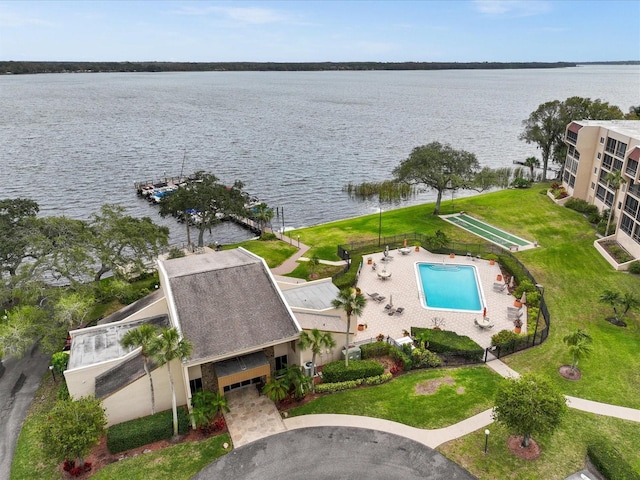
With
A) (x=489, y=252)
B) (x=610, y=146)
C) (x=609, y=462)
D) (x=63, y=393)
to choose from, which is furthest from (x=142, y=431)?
(x=610, y=146)

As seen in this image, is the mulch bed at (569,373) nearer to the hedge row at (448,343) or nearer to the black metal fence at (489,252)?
the black metal fence at (489,252)

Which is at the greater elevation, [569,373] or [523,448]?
[569,373]

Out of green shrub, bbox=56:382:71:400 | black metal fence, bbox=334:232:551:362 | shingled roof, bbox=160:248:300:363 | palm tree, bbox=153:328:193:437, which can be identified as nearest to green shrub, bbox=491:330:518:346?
black metal fence, bbox=334:232:551:362

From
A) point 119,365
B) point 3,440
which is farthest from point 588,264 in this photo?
point 3,440

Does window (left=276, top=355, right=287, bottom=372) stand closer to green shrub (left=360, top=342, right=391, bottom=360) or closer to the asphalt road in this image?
green shrub (left=360, top=342, right=391, bottom=360)

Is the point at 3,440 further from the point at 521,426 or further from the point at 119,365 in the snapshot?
the point at 521,426

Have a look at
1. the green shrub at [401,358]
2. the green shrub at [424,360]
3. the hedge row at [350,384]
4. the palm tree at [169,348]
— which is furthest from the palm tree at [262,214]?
the palm tree at [169,348]

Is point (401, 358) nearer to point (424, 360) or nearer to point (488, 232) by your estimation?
point (424, 360)
